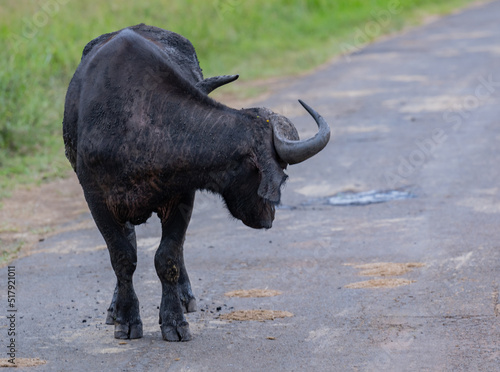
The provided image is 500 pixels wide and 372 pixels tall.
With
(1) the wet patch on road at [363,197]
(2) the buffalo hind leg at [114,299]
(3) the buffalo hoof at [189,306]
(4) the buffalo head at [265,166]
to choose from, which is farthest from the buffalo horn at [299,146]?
(1) the wet patch on road at [363,197]

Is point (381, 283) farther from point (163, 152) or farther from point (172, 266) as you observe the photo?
point (163, 152)

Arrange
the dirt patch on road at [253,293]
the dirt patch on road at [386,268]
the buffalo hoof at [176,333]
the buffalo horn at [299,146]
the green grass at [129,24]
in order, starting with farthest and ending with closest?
the green grass at [129,24] < the dirt patch on road at [386,268] < the dirt patch on road at [253,293] < the buffalo hoof at [176,333] < the buffalo horn at [299,146]

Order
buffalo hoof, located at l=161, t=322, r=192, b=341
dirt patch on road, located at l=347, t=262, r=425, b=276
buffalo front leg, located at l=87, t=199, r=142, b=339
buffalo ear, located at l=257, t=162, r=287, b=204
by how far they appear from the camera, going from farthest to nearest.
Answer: dirt patch on road, located at l=347, t=262, r=425, b=276, buffalo front leg, located at l=87, t=199, r=142, b=339, buffalo hoof, located at l=161, t=322, r=192, b=341, buffalo ear, located at l=257, t=162, r=287, b=204

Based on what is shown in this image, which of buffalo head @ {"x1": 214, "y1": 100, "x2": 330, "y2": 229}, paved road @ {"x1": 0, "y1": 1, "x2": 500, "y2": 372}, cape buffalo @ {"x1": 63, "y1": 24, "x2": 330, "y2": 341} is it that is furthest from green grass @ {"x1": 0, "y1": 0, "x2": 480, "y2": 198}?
buffalo head @ {"x1": 214, "y1": 100, "x2": 330, "y2": 229}

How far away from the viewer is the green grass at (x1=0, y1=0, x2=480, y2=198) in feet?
39.1

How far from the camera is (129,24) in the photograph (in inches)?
727

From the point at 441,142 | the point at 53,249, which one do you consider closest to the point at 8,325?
the point at 53,249

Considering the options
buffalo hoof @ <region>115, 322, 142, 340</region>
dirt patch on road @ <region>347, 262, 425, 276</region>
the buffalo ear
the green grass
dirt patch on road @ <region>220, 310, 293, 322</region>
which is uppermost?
the green grass

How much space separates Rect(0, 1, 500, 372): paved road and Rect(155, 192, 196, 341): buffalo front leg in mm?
117

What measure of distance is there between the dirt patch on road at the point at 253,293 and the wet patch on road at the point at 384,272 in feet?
1.88

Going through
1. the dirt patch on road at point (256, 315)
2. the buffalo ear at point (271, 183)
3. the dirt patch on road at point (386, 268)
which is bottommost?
the dirt patch on road at point (256, 315)

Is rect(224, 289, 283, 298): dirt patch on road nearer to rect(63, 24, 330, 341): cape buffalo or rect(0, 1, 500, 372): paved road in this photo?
rect(0, 1, 500, 372): paved road

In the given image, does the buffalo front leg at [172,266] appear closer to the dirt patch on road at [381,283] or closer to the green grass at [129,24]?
the dirt patch on road at [381,283]

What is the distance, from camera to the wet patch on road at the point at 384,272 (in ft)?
21.5
